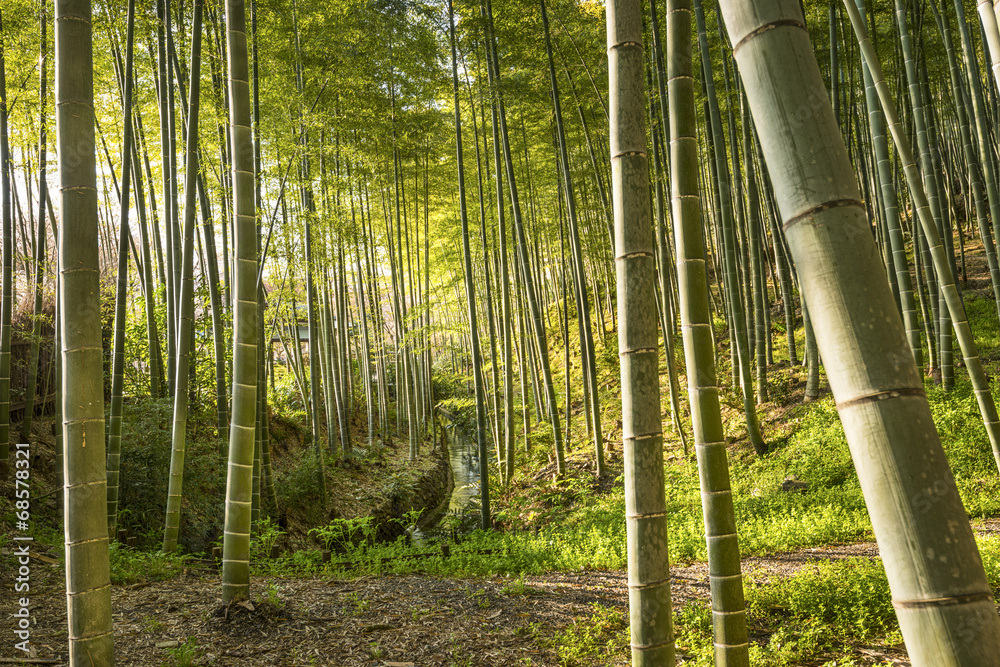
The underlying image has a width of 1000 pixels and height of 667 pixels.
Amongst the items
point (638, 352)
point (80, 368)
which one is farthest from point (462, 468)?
point (638, 352)

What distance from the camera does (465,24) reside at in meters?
6.66

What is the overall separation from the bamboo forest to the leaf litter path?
25 millimetres

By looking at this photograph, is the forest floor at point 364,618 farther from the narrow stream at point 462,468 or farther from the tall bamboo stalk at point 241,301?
the narrow stream at point 462,468

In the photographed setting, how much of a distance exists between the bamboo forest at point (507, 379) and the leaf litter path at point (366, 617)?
0.03 m

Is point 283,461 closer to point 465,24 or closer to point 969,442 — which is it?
point 465,24

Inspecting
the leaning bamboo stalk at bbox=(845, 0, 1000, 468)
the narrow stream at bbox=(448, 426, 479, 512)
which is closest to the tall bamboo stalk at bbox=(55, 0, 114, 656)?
the leaning bamboo stalk at bbox=(845, 0, 1000, 468)

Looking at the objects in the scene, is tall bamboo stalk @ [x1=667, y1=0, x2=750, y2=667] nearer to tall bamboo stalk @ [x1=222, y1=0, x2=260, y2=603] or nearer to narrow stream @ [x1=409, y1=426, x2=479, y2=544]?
tall bamboo stalk @ [x1=222, y1=0, x2=260, y2=603]

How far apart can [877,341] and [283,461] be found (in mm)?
8187

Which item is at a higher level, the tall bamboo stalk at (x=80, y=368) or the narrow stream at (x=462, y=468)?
the tall bamboo stalk at (x=80, y=368)

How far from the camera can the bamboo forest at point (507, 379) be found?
0.77 meters

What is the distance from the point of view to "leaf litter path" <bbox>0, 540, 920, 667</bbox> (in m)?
2.67

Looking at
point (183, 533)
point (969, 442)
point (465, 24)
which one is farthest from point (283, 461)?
point (969, 442)

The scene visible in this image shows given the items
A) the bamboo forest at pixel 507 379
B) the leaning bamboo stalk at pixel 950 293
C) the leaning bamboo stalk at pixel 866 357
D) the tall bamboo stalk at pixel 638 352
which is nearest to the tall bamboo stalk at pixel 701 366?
the bamboo forest at pixel 507 379

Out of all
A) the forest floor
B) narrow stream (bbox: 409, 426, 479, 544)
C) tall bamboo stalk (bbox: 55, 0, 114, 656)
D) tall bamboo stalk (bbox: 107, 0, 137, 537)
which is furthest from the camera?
narrow stream (bbox: 409, 426, 479, 544)
